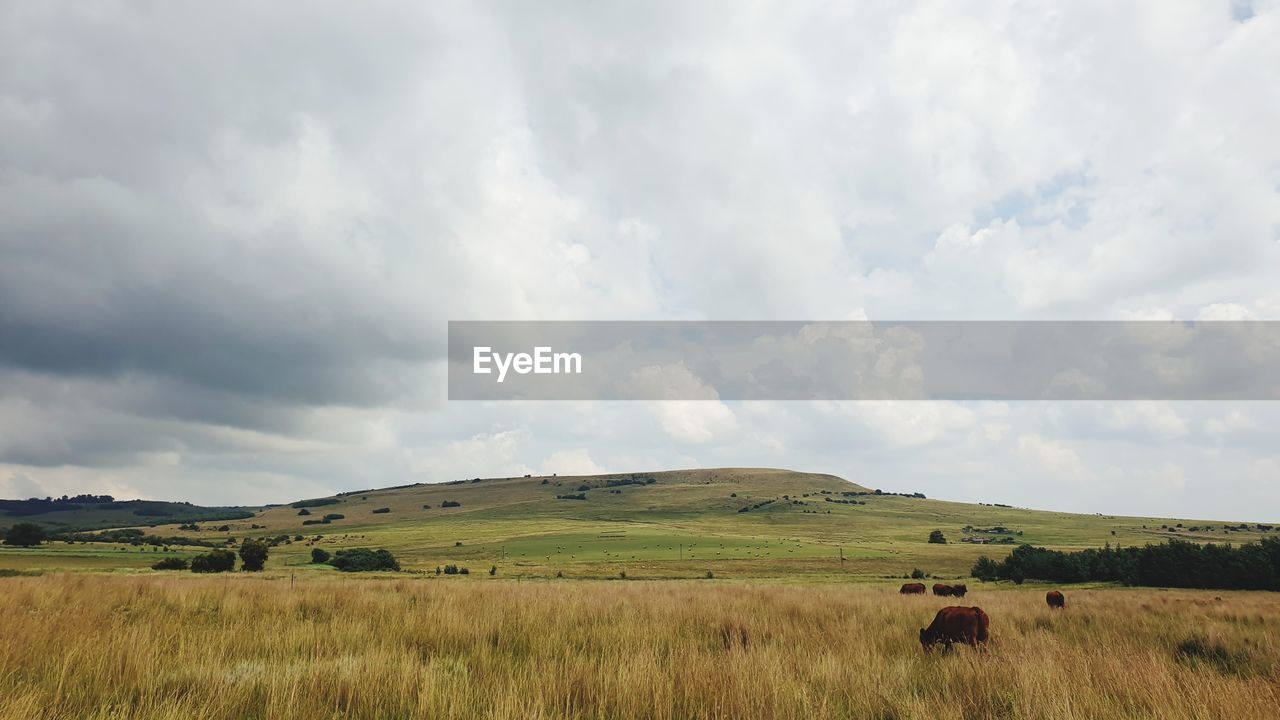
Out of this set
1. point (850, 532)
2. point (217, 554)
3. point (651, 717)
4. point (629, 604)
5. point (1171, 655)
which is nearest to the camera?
point (651, 717)

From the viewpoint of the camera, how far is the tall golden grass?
4.55m

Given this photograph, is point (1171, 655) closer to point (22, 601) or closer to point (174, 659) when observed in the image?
point (174, 659)

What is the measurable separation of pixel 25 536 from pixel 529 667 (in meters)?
160

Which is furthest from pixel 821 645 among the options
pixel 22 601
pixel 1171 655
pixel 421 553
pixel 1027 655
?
pixel 421 553

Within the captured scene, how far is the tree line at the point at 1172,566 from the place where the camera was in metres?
53.5

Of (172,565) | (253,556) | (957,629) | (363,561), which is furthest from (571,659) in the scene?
(253,556)

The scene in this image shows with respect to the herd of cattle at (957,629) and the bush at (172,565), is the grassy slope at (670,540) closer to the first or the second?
the bush at (172,565)

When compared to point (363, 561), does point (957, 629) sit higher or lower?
higher

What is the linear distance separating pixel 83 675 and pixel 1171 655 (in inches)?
554

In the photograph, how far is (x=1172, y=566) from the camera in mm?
56219

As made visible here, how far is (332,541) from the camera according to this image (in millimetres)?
131750

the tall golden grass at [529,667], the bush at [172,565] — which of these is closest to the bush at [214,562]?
the bush at [172,565]

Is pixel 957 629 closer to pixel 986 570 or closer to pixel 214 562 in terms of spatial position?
pixel 986 570

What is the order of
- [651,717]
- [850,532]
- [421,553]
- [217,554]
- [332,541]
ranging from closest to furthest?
[651,717]
[217,554]
[421,553]
[332,541]
[850,532]
